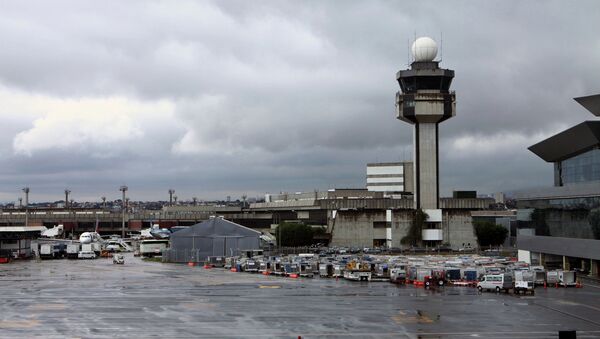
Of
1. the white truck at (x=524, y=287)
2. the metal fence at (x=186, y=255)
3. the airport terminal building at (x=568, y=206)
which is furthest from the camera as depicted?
the metal fence at (x=186, y=255)

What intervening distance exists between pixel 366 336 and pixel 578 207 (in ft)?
161

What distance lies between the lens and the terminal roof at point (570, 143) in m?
85.9

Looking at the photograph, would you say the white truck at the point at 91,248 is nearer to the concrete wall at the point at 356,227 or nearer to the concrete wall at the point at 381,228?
the concrete wall at the point at 381,228

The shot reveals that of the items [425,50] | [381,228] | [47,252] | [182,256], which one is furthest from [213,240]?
[425,50]

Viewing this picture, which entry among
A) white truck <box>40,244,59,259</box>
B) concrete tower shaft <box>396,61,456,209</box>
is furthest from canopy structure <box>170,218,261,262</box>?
concrete tower shaft <box>396,61,456,209</box>

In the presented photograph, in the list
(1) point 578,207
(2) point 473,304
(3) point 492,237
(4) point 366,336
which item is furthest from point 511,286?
(3) point 492,237

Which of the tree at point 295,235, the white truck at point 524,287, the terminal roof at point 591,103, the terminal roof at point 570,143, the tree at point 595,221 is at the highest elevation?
the terminal roof at point 591,103

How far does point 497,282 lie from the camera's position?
65875 millimetres

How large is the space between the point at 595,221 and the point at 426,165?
54326mm

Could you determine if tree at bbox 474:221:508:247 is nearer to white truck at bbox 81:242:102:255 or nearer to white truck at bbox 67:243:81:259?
white truck at bbox 81:242:102:255

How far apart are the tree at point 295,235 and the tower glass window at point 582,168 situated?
5729 centimetres

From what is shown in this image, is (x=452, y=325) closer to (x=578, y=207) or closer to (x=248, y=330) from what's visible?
(x=248, y=330)

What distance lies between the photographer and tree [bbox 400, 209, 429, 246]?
12838 centimetres

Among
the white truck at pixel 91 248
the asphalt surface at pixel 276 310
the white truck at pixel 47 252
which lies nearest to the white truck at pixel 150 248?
the white truck at pixel 91 248
